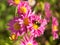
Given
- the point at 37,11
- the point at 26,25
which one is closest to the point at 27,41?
the point at 26,25

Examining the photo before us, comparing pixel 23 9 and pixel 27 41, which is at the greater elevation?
pixel 23 9

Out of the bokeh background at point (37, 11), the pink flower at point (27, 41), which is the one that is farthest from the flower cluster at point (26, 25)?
the bokeh background at point (37, 11)

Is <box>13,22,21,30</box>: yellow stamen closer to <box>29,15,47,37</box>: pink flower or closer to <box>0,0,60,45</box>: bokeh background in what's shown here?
<box>29,15,47,37</box>: pink flower

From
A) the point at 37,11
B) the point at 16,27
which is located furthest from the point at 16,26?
the point at 37,11

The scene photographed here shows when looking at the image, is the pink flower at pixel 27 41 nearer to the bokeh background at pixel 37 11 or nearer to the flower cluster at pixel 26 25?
the flower cluster at pixel 26 25

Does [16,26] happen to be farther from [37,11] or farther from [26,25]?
[37,11]

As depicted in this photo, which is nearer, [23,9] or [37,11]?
[23,9]

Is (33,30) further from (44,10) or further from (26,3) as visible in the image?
(44,10)

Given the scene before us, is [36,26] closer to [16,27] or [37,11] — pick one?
[16,27]

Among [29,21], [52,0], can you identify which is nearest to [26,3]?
[29,21]
